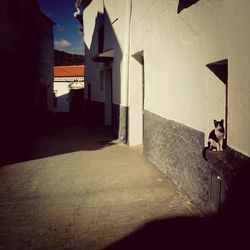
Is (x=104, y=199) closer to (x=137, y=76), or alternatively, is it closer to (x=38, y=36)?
(x=137, y=76)

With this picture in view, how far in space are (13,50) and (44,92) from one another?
20.6ft

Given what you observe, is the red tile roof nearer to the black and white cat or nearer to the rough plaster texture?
the rough plaster texture

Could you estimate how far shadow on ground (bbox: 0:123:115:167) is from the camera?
941cm

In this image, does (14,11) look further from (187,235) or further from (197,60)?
(187,235)

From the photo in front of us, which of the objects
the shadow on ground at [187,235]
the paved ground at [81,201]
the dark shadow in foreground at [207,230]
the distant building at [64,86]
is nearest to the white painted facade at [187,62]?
the dark shadow in foreground at [207,230]

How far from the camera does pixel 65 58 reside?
46.1 meters

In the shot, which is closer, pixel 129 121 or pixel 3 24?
pixel 129 121

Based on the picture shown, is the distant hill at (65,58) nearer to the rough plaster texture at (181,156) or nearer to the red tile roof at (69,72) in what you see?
the red tile roof at (69,72)

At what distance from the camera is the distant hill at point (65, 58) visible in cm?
4534

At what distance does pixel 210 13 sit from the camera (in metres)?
4.43

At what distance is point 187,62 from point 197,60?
1.57 ft

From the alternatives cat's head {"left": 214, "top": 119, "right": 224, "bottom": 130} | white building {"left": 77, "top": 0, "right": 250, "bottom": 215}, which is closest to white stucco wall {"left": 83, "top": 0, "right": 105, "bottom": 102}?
white building {"left": 77, "top": 0, "right": 250, "bottom": 215}

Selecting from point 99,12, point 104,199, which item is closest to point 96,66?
point 99,12

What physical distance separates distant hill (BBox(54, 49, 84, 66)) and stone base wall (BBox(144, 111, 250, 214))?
39.0m
